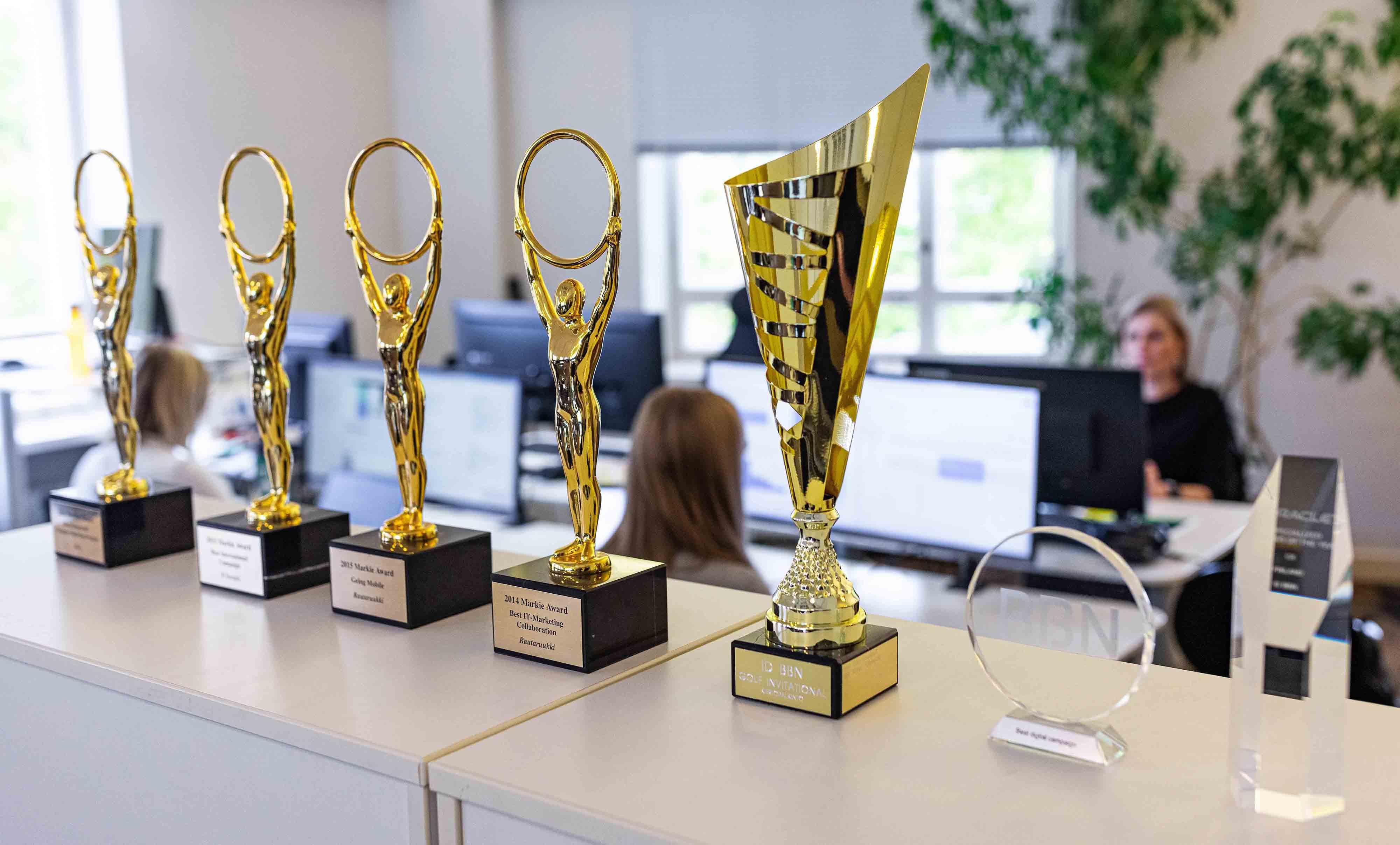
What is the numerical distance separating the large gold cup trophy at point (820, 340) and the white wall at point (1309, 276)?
13.3 feet

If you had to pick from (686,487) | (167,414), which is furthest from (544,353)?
(686,487)

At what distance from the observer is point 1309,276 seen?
4.55m

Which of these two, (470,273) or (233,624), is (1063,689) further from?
(470,273)

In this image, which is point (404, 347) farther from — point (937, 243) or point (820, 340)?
point (937, 243)

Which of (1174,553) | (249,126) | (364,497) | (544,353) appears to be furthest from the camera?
(249,126)

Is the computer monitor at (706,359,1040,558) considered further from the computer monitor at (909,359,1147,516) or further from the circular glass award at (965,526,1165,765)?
the circular glass award at (965,526,1165,765)

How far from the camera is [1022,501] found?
2258mm

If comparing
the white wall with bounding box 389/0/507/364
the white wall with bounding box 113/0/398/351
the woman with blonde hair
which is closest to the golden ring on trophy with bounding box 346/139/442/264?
the woman with blonde hair

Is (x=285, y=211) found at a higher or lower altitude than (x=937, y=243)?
lower

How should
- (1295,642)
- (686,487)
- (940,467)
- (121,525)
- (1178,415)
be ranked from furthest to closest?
(1178,415) → (940,467) → (686,487) → (121,525) → (1295,642)

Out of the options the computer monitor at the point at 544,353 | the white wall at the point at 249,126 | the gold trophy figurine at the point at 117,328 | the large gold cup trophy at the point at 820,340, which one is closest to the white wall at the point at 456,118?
the white wall at the point at 249,126

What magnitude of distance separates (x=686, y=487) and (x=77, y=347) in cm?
288

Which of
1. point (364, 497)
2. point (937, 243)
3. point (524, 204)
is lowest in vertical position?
point (364, 497)

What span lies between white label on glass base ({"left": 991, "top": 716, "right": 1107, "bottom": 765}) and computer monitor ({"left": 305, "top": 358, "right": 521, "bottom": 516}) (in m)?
2.06
